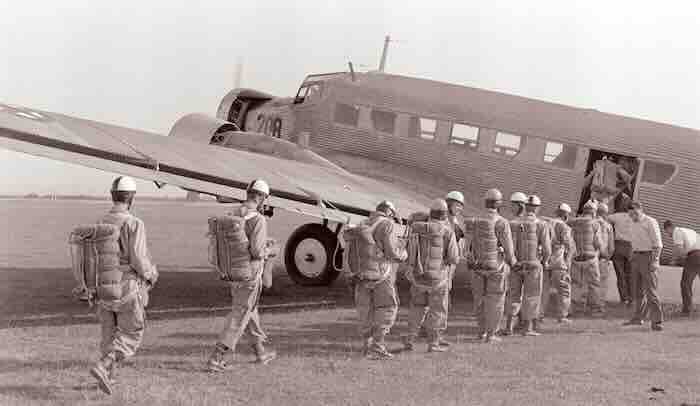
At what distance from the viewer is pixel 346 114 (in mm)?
16109

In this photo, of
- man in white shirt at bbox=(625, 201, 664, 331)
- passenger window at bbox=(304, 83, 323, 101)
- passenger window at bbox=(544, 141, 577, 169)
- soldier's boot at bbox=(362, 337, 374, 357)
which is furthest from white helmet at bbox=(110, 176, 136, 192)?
passenger window at bbox=(304, 83, 323, 101)

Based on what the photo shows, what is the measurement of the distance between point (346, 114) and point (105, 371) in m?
10.2

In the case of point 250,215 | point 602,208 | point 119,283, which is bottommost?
point 119,283

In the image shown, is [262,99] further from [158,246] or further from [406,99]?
[158,246]

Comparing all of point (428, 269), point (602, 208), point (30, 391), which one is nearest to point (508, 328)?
point (428, 269)

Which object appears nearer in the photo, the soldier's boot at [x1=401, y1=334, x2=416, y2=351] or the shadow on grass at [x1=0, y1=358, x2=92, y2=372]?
the shadow on grass at [x1=0, y1=358, x2=92, y2=372]

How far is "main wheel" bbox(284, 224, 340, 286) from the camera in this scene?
48.5 ft

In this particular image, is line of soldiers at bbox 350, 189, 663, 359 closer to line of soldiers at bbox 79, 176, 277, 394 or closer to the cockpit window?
line of soldiers at bbox 79, 176, 277, 394

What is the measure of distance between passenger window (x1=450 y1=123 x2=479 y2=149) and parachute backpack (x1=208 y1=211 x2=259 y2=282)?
7793mm

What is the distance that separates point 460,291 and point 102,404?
35.4 ft

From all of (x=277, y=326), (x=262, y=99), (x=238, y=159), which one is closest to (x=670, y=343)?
(x=277, y=326)

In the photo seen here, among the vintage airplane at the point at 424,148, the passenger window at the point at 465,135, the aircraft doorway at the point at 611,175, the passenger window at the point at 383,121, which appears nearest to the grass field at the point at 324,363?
the vintage airplane at the point at 424,148

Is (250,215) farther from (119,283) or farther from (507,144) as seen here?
(507,144)

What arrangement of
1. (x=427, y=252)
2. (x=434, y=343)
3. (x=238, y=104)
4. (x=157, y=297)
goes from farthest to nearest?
(x=238, y=104)
(x=157, y=297)
(x=434, y=343)
(x=427, y=252)
